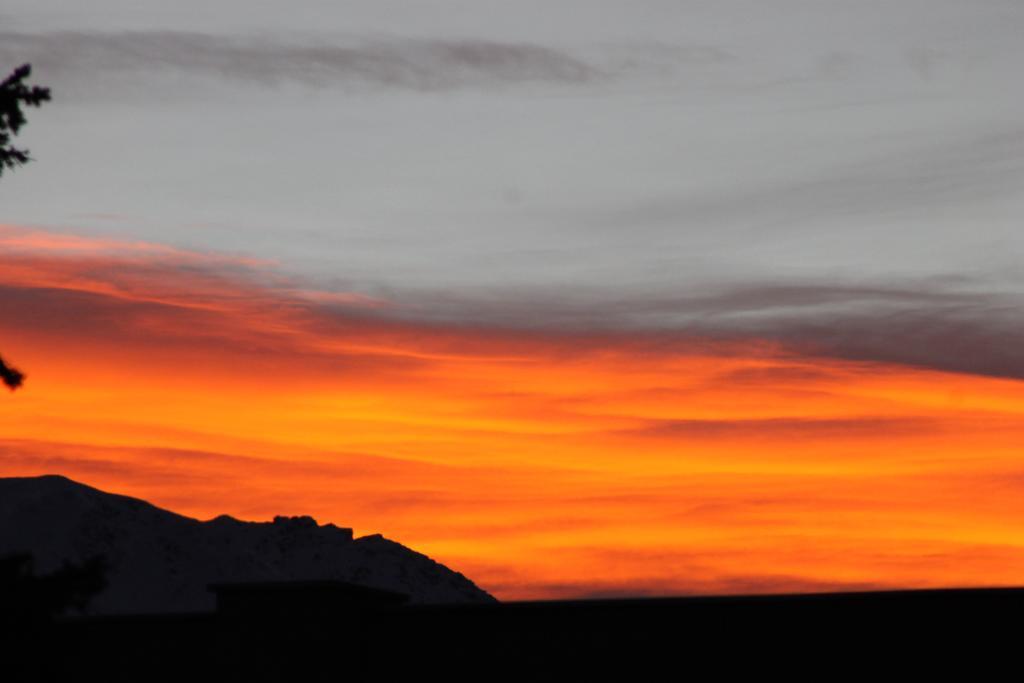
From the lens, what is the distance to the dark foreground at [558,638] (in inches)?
1470

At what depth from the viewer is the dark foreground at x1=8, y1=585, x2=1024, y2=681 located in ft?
123

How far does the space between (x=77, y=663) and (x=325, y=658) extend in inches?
256

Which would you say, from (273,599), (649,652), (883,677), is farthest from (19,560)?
(883,677)

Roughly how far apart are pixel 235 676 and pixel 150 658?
2478 mm

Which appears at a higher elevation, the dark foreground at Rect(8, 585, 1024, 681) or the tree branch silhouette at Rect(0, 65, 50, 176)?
the tree branch silhouette at Rect(0, 65, 50, 176)

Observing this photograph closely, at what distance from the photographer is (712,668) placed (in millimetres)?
38594

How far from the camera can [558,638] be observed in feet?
129

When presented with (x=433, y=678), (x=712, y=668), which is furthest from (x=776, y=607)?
(x=433, y=678)

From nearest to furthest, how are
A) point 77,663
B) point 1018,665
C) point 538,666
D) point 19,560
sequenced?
point 19,560
point 1018,665
point 538,666
point 77,663

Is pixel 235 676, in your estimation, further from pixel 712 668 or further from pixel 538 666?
pixel 712 668

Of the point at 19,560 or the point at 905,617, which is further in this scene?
the point at 905,617

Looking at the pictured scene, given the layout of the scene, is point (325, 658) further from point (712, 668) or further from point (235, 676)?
point (712, 668)

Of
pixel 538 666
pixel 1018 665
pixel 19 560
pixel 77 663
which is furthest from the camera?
pixel 77 663

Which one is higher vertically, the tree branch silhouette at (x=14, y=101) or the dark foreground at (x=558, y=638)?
the tree branch silhouette at (x=14, y=101)
